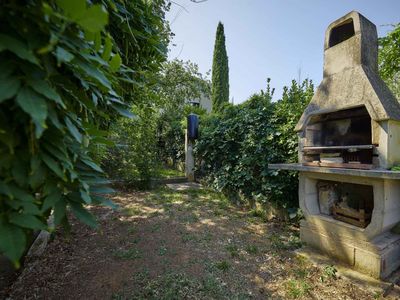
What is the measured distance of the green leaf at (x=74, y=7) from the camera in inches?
22.5

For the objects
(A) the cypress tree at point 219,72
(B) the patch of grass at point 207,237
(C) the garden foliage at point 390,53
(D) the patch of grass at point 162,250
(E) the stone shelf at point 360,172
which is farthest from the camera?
(A) the cypress tree at point 219,72

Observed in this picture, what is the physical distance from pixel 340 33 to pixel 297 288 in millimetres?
3411

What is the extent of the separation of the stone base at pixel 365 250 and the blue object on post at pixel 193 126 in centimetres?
438

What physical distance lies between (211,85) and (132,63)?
14374mm

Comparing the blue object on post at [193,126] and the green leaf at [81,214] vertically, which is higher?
the blue object on post at [193,126]

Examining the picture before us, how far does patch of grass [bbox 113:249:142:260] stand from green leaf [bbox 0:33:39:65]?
2716 mm

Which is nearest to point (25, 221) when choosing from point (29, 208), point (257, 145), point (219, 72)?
point (29, 208)

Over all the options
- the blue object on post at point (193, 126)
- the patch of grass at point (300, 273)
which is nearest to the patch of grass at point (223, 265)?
the patch of grass at point (300, 273)

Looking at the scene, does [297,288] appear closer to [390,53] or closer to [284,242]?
[284,242]

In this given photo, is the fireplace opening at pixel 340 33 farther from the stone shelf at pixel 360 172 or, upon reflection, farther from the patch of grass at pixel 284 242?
the patch of grass at pixel 284 242

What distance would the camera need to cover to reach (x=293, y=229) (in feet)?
12.2

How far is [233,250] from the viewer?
2979 mm

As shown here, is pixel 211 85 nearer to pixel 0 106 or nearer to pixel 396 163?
pixel 396 163

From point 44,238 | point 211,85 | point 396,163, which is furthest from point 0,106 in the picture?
point 211,85
